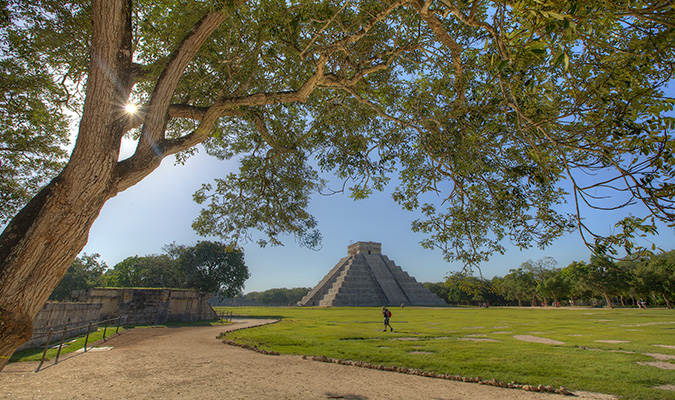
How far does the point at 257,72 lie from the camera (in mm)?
6691

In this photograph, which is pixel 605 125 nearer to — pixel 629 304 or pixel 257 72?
pixel 257 72

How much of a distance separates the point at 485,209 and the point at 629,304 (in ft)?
217

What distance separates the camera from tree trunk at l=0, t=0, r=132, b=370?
9.41ft

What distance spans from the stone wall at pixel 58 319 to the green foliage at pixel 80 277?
38.0 meters

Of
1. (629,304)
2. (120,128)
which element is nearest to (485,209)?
(120,128)

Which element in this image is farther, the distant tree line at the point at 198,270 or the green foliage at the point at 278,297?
the green foliage at the point at 278,297

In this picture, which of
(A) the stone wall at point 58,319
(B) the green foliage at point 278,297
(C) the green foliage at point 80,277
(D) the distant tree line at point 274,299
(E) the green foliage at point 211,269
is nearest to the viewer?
(A) the stone wall at point 58,319

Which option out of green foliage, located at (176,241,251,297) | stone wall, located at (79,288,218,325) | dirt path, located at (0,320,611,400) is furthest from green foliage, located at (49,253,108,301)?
dirt path, located at (0,320,611,400)

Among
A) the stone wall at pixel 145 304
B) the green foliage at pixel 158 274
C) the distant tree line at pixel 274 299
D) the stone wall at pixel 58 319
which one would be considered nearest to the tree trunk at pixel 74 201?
the stone wall at pixel 58 319

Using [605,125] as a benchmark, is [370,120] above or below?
above

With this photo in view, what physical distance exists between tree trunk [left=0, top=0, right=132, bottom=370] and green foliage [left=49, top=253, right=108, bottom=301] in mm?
53215

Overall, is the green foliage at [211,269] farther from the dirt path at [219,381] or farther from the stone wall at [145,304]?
the dirt path at [219,381]

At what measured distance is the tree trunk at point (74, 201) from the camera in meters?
2.87

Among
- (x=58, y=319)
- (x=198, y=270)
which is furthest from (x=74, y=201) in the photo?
(x=198, y=270)
